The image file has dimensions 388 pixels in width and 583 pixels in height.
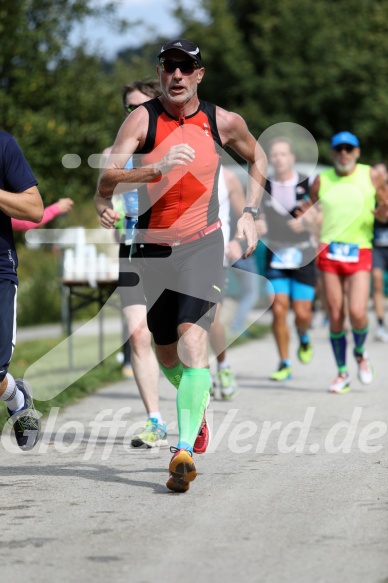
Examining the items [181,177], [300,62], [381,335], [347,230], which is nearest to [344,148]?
[347,230]

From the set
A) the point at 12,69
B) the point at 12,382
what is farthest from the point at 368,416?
the point at 12,69

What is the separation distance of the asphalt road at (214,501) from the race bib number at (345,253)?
4.59 feet

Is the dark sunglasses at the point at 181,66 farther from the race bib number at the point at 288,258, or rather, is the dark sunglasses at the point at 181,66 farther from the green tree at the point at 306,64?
the green tree at the point at 306,64

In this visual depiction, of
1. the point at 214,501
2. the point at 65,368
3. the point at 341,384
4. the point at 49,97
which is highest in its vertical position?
the point at 49,97

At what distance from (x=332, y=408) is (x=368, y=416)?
1.81ft

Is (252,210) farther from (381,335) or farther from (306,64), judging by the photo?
(306,64)

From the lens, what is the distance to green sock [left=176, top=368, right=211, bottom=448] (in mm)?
5859

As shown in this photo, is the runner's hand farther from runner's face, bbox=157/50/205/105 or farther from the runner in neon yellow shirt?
the runner in neon yellow shirt

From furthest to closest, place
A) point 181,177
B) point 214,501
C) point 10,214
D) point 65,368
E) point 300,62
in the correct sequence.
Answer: point 300,62 < point 65,368 < point 181,177 < point 10,214 < point 214,501

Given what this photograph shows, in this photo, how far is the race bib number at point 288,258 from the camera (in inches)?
438

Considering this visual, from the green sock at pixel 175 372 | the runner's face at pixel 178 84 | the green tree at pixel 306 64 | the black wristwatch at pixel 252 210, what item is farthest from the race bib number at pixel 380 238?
the green tree at pixel 306 64

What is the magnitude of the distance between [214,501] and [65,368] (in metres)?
7.26

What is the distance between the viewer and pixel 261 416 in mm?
8562

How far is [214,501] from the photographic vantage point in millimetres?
5520
